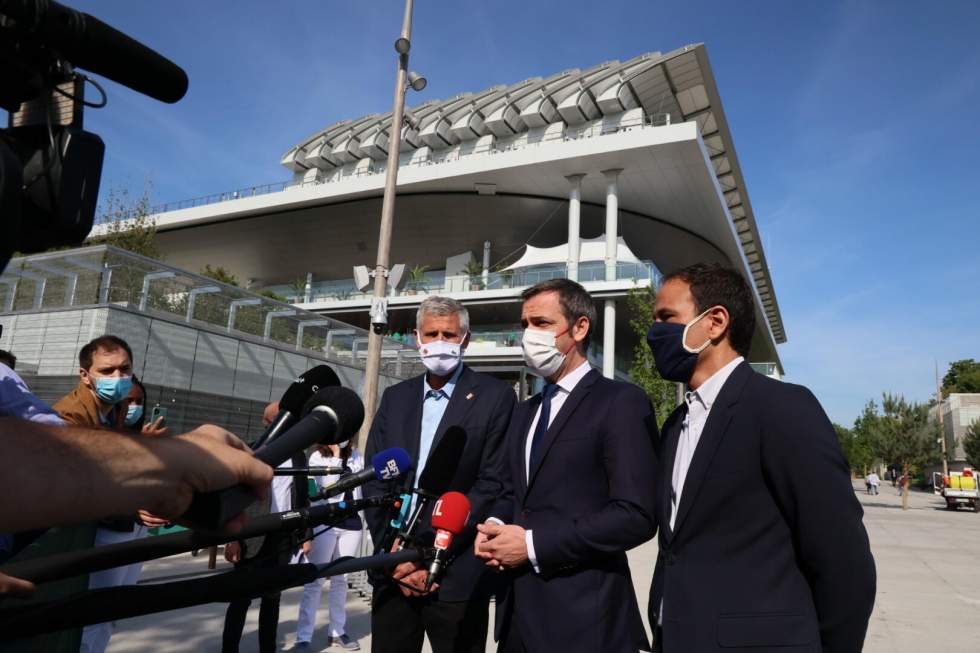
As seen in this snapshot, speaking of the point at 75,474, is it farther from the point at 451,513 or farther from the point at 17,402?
the point at 17,402

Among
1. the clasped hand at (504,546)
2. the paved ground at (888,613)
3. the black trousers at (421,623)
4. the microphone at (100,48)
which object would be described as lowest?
the paved ground at (888,613)

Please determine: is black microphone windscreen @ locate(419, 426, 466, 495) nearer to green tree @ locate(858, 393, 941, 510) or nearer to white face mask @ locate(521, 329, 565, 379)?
white face mask @ locate(521, 329, 565, 379)

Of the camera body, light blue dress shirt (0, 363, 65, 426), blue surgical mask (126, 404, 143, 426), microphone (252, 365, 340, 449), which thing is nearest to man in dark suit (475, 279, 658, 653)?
microphone (252, 365, 340, 449)

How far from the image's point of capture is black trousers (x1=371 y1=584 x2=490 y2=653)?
3098mm

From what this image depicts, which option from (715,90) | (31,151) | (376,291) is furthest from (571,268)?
(31,151)

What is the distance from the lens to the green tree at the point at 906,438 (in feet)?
116

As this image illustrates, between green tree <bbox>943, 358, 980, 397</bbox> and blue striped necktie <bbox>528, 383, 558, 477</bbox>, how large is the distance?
346 feet

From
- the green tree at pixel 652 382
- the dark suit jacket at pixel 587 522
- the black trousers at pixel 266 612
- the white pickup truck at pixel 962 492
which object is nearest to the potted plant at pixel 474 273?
the green tree at pixel 652 382

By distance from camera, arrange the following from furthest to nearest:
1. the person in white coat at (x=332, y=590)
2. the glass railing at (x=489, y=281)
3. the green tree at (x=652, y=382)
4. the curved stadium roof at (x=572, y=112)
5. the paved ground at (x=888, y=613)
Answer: the curved stadium roof at (x=572, y=112)
the glass railing at (x=489, y=281)
the green tree at (x=652, y=382)
the paved ground at (x=888, y=613)
the person in white coat at (x=332, y=590)

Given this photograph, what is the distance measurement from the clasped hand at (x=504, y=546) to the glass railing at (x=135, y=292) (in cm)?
955

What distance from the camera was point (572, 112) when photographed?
→ 40656mm

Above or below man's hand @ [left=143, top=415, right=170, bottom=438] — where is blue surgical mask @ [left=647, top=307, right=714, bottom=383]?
above

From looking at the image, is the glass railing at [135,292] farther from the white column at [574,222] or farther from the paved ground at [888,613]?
the white column at [574,222]

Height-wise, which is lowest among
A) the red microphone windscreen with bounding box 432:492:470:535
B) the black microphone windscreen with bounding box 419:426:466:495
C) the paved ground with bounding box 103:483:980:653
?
the paved ground with bounding box 103:483:980:653
